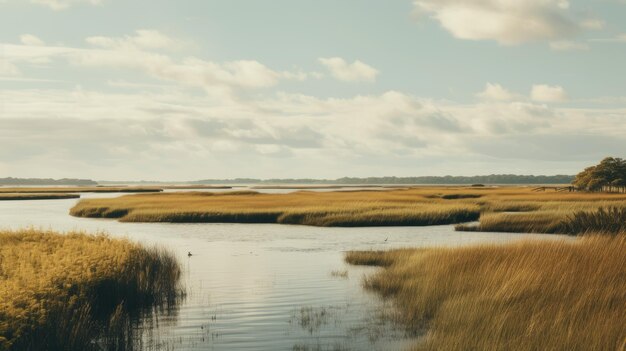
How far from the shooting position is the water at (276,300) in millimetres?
15148

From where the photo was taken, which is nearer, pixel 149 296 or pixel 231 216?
pixel 149 296

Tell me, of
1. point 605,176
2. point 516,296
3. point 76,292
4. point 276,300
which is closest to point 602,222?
point 516,296

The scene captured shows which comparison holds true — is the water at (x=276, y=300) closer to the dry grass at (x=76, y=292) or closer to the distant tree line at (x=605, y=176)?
the dry grass at (x=76, y=292)

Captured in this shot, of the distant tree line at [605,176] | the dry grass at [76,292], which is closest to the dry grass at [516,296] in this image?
the dry grass at [76,292]

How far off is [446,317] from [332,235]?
29.7 metres

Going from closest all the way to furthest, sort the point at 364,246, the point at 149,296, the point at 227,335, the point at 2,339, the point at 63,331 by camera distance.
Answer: the point at 2,339 < the point at 63,331 < the point at 227,335 < the point at 149,296 < the point at 364,246

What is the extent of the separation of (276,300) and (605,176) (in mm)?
119473

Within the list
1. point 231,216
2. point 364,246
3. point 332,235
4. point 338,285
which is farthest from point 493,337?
point 231,216

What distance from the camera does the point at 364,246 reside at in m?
37.4

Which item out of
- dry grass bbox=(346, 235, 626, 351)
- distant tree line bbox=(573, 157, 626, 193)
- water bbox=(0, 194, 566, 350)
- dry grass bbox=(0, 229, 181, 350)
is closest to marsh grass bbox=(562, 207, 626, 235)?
water bbox=(0, 194, 566, 350)

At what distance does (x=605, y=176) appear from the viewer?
12350cm

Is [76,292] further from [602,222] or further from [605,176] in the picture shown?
[605,176]

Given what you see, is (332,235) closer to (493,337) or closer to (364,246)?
(364,246)

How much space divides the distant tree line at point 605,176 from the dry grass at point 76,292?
380 ft
